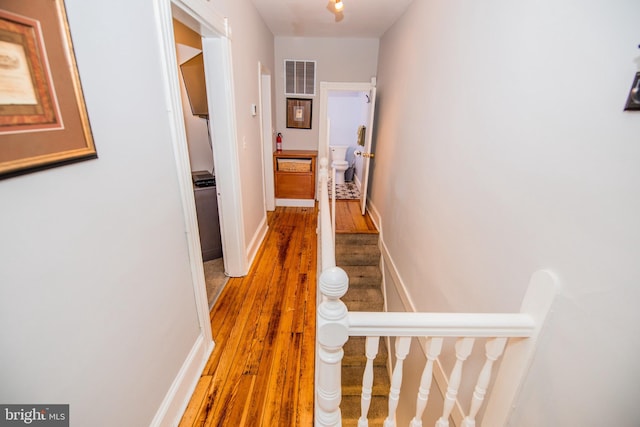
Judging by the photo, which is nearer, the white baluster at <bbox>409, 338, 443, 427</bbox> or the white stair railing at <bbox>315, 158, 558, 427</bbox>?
the white stair railing at <bbox>315, 158, 558, 427</bbox>

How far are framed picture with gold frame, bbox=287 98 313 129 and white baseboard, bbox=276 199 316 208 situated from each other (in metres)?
1.27

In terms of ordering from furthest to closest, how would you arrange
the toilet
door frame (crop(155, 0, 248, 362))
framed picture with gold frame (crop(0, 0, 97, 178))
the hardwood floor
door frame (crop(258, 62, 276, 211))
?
the toilet → door frame (crop(258, 62, 276, 211)) → the hardwood floor → door frame (crop(155, 0, 248, 362)) → framed picture with gold frame (crop(0, 0, 97, 178))

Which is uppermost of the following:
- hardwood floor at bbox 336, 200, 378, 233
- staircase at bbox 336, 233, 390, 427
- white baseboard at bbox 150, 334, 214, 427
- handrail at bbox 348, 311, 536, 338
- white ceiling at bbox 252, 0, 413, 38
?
white ceiling at bbox 252, 0, 413, 38

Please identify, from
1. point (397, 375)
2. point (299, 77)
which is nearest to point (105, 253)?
point (397, 375)

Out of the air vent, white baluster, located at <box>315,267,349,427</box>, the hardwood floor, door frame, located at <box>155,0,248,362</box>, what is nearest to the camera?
white baluster, located at <box>315,267,349,427</box>

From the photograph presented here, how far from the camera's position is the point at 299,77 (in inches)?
168

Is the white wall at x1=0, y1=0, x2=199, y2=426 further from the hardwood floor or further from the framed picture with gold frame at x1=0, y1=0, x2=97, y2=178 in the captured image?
the hardwood floor

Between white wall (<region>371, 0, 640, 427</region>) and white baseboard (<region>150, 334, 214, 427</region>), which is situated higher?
white wall (<region>371, 0, 640, 427</region>)

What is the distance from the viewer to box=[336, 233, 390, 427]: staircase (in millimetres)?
2137

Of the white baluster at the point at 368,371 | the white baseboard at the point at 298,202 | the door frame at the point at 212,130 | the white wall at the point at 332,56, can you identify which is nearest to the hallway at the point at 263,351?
the door frame at the point at 212,130

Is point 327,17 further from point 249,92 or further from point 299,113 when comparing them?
point 299,113

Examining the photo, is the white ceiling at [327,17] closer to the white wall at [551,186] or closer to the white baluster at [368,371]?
the white wall at [551,186]

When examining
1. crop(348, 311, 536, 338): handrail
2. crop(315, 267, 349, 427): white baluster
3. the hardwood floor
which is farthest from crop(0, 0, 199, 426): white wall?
the hardwood floor

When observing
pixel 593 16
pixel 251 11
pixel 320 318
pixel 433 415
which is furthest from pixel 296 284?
pixel 251 11
